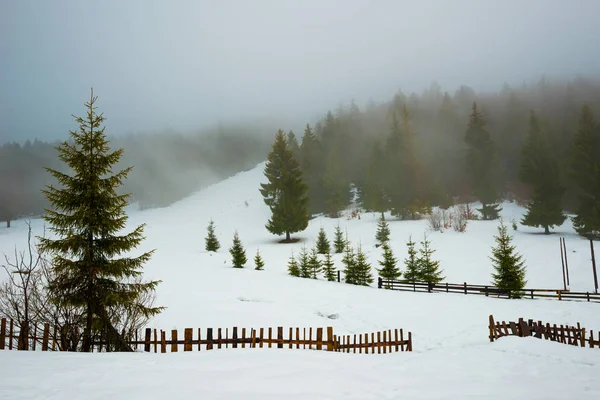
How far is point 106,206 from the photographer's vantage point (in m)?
10.4

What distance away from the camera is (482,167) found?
5088 centimetres

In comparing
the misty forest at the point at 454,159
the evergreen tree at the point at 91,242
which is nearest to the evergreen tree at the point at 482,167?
the misty forest at the point at 454,159

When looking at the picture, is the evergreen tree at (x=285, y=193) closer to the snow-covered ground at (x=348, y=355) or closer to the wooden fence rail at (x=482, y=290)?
the snow-covered ground at (x=348, y=355)

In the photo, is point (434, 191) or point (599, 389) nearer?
point (599, 389)

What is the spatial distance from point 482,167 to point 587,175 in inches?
570

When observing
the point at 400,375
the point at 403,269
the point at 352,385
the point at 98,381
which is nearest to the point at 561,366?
the point at 400,375

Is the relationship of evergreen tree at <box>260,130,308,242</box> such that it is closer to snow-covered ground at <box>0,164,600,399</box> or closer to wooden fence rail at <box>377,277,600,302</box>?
snow-covered ground at <box>0,164,600,399</box>

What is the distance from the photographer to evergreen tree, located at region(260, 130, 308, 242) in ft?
139

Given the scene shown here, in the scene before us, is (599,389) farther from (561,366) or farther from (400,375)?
(400,375)

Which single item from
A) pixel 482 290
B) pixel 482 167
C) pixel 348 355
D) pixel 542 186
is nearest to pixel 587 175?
pixel 542 186

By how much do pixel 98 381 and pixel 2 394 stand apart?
4.25ft

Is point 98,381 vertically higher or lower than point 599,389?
higher

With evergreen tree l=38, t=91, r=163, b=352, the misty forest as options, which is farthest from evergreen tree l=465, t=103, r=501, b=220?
evergreen tree l=38, t=91, r=163, b=352

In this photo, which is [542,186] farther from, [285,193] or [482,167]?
[285,193]
